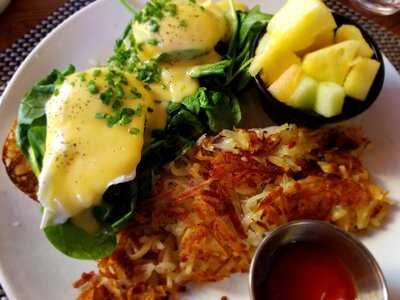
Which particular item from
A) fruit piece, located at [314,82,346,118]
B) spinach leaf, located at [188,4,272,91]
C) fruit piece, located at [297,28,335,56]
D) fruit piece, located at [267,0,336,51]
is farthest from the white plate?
fruit piece, located at [267,0,336,51]

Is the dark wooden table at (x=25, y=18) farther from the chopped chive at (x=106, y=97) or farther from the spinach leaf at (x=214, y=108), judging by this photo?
the spinach leaf at (x=214, y=108)

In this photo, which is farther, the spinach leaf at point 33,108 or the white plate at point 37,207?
the spinach leaf at point 33,108

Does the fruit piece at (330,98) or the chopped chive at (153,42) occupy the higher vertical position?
the chopped chive at (153,42)

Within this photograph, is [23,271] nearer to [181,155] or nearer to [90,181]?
[90,181]

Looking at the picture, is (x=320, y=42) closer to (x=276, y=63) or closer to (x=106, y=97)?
(x=276, y=63)

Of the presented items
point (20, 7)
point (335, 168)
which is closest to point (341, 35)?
point (335, 168)

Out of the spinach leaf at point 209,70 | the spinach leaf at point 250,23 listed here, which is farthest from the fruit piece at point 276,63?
the spinach leaf at point 250,23

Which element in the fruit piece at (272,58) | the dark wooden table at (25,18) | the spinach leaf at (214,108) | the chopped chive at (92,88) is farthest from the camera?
the dark wooden table at (25,18)
